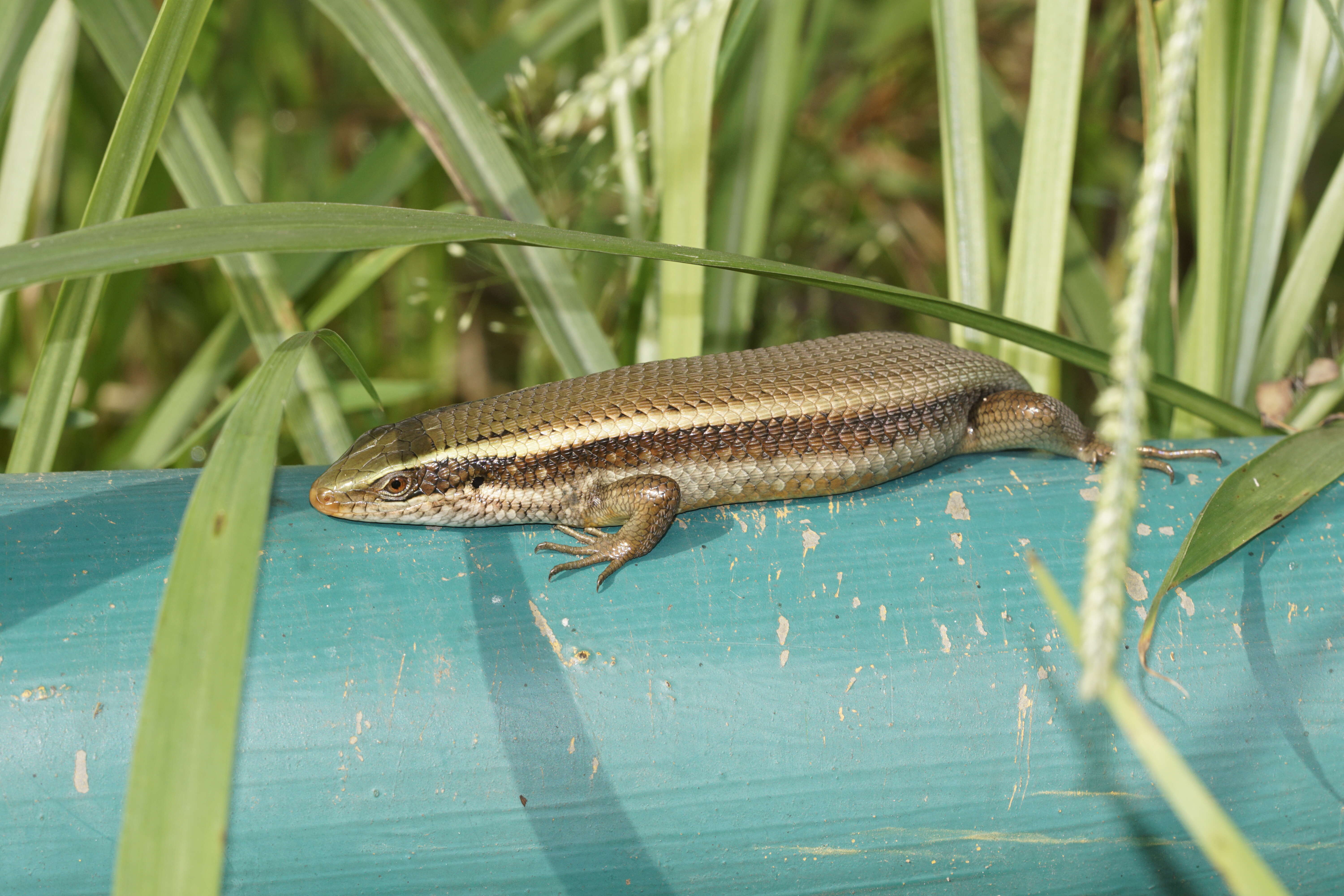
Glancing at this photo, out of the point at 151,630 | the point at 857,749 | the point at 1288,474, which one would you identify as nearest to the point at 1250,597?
the point at 1288,474

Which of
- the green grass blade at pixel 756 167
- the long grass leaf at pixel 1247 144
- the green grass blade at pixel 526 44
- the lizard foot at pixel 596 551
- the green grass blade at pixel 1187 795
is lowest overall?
the green grass blade at pixel 1187 795

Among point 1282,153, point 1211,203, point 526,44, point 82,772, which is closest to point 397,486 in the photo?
point 82,772

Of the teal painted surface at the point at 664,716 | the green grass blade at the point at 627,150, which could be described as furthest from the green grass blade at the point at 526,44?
the teal painted surface at the point at 664,716

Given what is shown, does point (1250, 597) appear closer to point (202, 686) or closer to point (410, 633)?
point (410, 633)

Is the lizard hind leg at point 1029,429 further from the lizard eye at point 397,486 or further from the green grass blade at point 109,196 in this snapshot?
the green grass blade at point 109,196

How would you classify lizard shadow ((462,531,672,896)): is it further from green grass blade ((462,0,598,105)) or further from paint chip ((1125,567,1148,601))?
green grass blade ((462,0,598,105))

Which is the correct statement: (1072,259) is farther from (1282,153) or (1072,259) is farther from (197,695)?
(197,695)

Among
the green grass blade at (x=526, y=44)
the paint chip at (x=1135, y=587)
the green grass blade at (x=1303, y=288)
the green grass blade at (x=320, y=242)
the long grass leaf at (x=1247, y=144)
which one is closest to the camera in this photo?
the green grass blade at (x=320, y=242)
